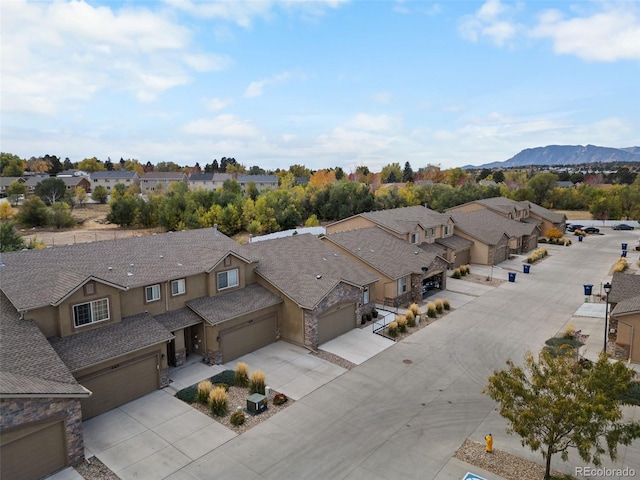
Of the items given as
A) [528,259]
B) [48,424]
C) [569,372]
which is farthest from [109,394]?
[528,259]

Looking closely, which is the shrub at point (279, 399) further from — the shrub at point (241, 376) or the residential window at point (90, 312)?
the residential window at point (90, 312)

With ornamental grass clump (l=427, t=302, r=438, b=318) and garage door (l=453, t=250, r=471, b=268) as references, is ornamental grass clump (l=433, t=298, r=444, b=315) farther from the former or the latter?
garage door (l=453, t=250, r=471, b=268)

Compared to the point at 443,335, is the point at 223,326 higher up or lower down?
higher up

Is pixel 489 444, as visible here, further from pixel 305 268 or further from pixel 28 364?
pixel 28 364

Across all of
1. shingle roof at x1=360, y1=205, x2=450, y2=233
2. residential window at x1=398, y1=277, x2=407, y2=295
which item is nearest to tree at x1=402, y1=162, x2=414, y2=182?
shingle roof at x1=360, y1=205, x2=450, y2=233

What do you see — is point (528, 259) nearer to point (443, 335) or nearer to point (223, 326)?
point (443, 335)

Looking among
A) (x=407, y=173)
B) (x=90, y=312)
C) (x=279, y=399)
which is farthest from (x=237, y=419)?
(x=407, y=173)

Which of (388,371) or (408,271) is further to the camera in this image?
(408,271)
